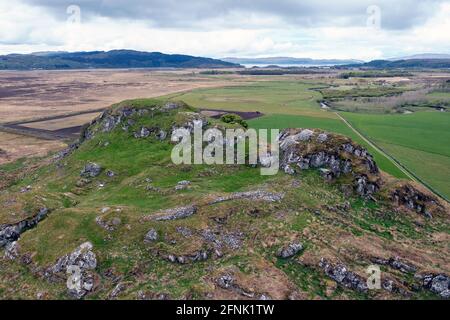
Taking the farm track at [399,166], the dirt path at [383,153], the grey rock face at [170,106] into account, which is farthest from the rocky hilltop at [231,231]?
the dirt path at [383,153]

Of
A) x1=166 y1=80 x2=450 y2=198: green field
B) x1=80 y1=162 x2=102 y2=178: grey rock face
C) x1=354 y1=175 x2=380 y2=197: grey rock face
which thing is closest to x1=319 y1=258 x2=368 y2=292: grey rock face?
x1=354 y1=175 x2=380 y2=197: grey rock face

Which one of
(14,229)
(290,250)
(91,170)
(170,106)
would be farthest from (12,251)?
(170,106)

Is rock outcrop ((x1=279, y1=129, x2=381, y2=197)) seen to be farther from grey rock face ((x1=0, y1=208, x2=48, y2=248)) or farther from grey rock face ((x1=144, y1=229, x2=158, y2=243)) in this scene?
grey rock face ((x1=0, y1=208, x2=48, y2=248))

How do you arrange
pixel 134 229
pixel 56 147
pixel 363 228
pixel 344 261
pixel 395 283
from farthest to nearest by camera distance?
pixel 56 147 → pixel 363 228 → pixel 134 229 → pixel 344 261 → pixel 395 283

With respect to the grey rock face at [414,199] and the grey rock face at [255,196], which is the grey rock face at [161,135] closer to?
the grey rock face at [255,196]

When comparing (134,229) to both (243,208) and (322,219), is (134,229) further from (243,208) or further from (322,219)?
(322,219)
